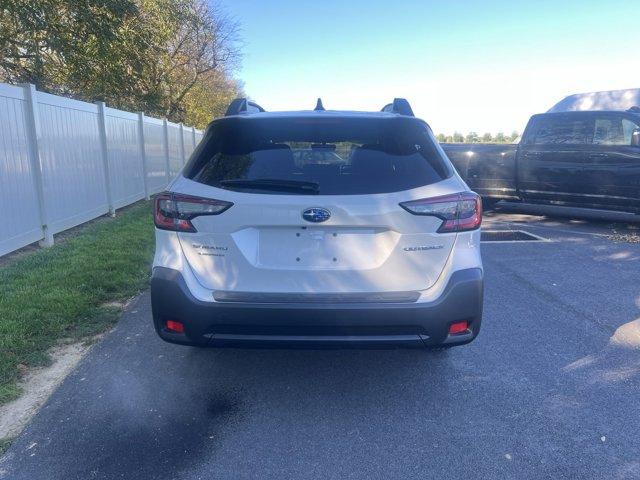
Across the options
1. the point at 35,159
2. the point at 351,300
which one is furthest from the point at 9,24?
the point at 351,300

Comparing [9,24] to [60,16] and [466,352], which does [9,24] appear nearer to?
[60,16]

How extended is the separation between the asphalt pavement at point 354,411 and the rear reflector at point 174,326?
526 mm

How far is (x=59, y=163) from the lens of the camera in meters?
8.25

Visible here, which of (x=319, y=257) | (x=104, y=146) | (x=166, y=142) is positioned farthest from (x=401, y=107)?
(x=166, y=142)

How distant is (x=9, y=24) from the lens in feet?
42.0

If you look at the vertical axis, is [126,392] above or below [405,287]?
below

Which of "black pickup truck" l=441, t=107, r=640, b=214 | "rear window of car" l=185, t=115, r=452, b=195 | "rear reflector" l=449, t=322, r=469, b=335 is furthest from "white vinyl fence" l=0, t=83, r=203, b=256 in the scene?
"black pickup truck" l=441, t=107, r=640, b=214

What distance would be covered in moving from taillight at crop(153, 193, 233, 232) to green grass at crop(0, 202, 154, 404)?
1568mm

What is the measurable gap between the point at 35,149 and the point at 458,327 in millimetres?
6642

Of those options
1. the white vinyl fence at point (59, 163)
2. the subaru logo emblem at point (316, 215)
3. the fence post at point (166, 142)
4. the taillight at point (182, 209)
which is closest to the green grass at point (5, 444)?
the taillight at point (182, 209)

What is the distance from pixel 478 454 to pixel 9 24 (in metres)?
14.5

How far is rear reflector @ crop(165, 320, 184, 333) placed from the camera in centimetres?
314

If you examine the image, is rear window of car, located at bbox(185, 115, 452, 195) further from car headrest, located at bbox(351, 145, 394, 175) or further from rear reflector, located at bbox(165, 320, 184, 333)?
rear reflector, located at bbox(165, 320, 184, 333)

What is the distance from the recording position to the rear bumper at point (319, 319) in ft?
9.73
